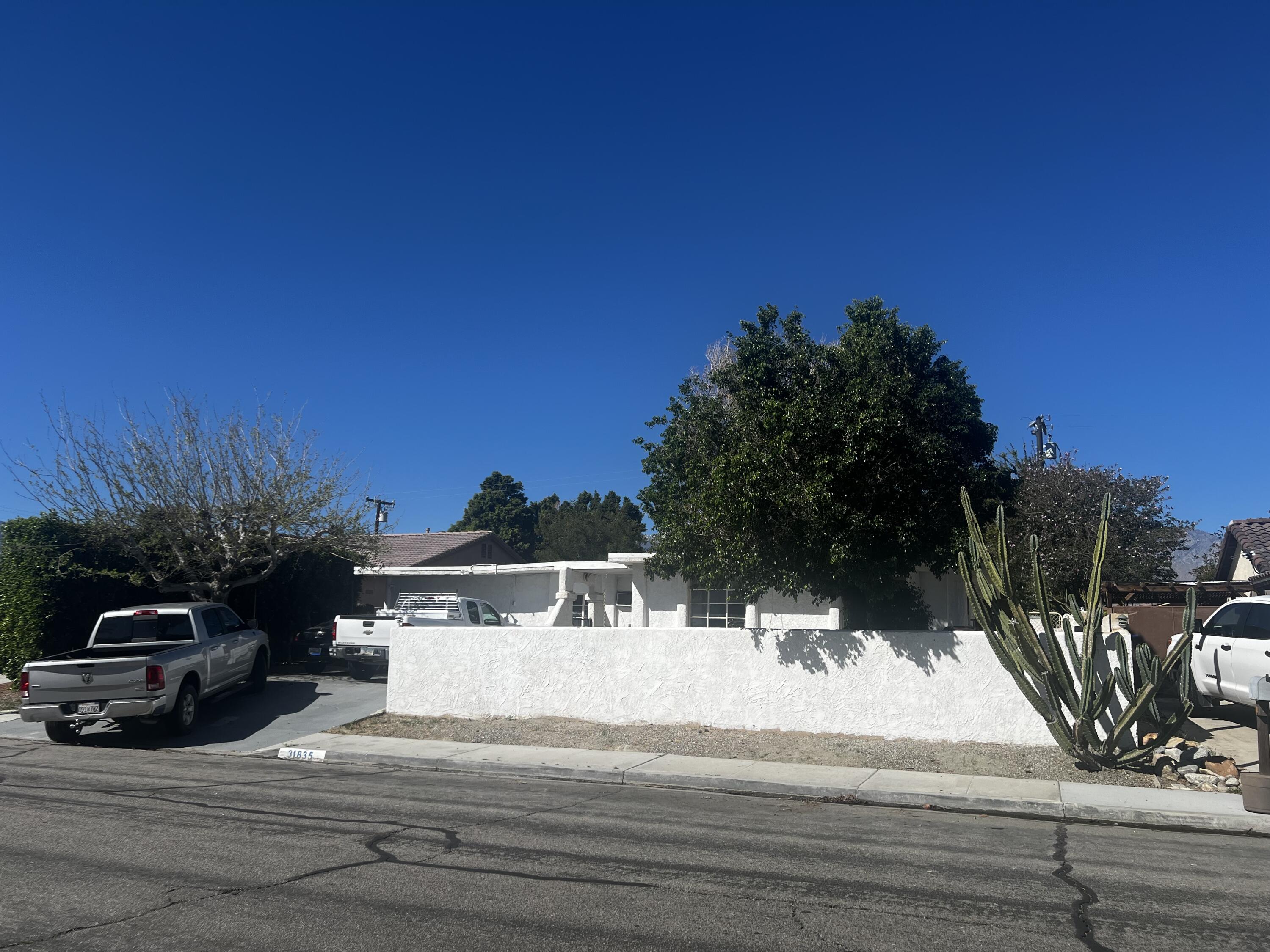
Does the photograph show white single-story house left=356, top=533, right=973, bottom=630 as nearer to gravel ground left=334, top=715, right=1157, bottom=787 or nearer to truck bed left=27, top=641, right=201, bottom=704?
gravel ground left=334, top=715, right=1157, bottom=787

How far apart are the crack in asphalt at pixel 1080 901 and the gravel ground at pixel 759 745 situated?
3112mm

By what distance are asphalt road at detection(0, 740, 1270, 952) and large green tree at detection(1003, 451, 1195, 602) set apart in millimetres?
12614

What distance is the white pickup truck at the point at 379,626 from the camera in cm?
1930

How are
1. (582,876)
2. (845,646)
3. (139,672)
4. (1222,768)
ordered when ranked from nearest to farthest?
1. (582,876)
2. (1222,768)
3. (845,646)
4. (139,672)

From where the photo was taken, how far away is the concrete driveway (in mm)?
14117

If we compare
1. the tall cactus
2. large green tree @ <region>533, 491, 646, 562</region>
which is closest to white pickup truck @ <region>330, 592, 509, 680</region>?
the tall cactus

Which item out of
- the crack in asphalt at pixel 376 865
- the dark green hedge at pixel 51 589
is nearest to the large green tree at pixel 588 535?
the dark green hedge at pixel 51 589

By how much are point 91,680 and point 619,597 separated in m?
17.2

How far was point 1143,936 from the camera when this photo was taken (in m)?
5.42

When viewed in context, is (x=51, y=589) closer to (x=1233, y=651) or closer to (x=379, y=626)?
(x=379, y=626)

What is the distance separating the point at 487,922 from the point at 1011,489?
17496 millimetres

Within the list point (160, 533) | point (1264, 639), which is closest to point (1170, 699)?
point (1264, 639)

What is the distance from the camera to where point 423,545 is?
118ft

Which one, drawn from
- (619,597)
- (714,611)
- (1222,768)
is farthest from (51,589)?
(1222,768)
